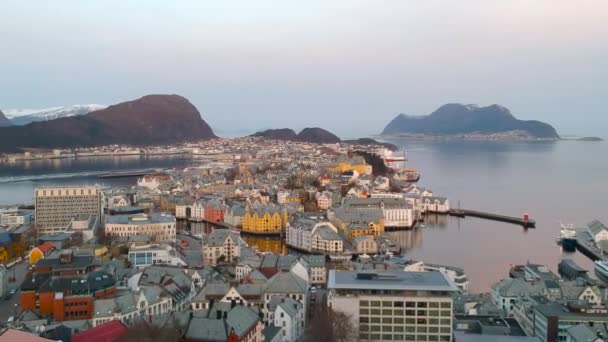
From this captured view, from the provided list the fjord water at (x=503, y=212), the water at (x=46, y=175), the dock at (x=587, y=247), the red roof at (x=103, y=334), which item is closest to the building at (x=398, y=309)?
the red roof at (x=103, y=334)

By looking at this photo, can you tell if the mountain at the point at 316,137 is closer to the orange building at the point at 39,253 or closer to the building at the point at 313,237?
the building at the point at 313,237

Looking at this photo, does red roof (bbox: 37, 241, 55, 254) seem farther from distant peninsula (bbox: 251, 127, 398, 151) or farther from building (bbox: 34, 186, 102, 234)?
distant peninsula (bbox: 251, 127, 398, 151)

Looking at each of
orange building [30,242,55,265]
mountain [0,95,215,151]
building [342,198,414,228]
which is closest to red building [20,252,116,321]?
orange building [30,242,55,265]

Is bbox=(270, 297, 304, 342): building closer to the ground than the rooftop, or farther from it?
closer to the ground

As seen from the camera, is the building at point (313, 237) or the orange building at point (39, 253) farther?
the building at point (313, 237)

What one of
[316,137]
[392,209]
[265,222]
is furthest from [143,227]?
[316,137]

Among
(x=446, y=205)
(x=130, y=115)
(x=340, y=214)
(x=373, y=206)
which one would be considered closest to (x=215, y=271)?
(x=340, y=214)
